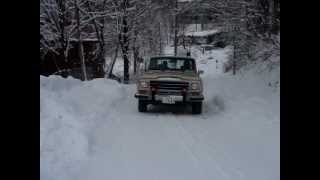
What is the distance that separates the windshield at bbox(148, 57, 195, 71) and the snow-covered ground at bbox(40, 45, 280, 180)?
1.39 meters

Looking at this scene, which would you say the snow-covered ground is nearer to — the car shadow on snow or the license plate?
the car shadow on snow

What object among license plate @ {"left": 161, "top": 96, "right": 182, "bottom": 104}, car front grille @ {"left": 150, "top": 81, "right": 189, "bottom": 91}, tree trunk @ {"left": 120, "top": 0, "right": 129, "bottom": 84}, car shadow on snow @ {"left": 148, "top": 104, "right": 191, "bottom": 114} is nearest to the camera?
license plate @ {"left": 161, "top": 96, "right": 182, "bottom": 104}

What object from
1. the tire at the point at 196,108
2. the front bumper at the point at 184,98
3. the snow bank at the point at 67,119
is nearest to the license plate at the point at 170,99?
the front bumper at the point at 184,98

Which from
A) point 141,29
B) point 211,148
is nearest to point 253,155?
point 211,148

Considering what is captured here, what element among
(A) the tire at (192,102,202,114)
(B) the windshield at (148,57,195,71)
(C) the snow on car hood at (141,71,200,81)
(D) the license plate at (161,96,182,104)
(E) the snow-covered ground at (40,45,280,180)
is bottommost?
(E) the snow-covered ground at (40,45,280,180)

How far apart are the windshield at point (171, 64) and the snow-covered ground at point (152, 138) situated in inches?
54.7

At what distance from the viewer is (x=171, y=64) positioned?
16.9 metres

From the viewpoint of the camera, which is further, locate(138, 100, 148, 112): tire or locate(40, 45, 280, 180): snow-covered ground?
locate(138, 100, 148, 112): tire

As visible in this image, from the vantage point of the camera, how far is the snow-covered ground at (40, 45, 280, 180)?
851 cm

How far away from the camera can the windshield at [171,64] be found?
16.9 m

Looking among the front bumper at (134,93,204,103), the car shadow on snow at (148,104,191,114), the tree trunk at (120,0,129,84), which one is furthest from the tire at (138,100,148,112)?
the tree trunk at (120,0,129,84)

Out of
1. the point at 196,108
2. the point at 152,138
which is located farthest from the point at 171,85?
the point at 152,138
